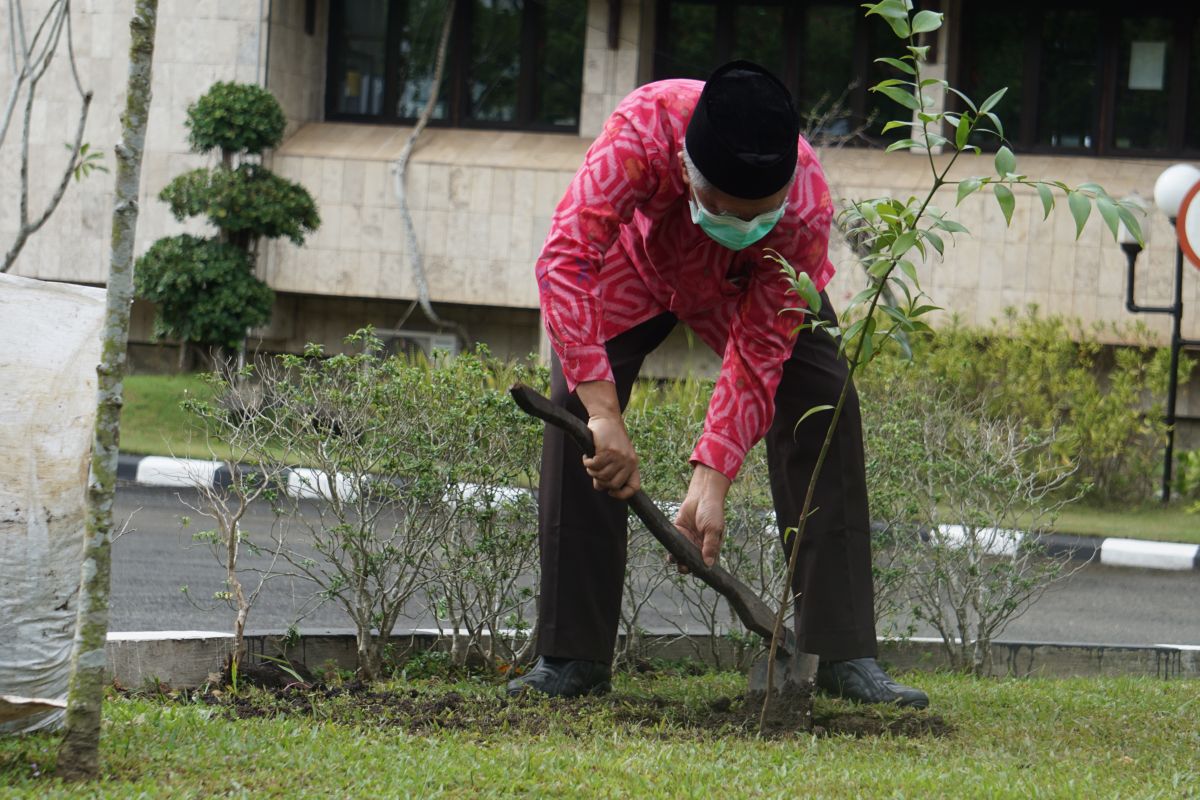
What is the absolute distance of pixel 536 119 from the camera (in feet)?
50.1

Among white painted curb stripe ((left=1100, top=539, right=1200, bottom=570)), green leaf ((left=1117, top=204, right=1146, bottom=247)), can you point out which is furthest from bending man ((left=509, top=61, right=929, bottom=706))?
white painted curb stripe ((left=1100, top=539, right=1200, bottom=570))

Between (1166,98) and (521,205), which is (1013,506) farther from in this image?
(1166,98)

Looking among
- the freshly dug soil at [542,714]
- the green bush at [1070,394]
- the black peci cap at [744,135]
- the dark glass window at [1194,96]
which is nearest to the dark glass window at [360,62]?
the green bush at [1070,394]

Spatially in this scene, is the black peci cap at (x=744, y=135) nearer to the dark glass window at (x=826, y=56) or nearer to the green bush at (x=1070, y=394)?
the green bush at (x=1070, y=394)

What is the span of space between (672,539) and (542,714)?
0.55 meters

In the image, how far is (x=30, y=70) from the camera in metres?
10.5

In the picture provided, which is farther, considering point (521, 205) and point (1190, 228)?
point (521, 205)

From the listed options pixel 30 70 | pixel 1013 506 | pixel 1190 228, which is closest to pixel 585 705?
pixel 1013 506

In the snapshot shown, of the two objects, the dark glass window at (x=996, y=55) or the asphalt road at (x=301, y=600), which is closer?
Result: the asphalt road at (x=301, y=600)

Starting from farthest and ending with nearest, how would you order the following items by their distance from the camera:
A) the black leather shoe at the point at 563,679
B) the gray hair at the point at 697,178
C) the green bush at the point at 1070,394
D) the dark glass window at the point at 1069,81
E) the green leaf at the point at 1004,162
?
the dark glass window at the point at 1069,81
the green bush at the point at 1070,394
the black leather shoe at the point at 563,679
the gray hair at the point at 697,178
the green leaf at the point at 1004,162

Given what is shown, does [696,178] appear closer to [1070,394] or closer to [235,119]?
[1070,394]

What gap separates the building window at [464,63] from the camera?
15.2m

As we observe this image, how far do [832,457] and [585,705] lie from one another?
97 cm

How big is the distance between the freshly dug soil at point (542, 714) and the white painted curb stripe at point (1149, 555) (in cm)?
577
